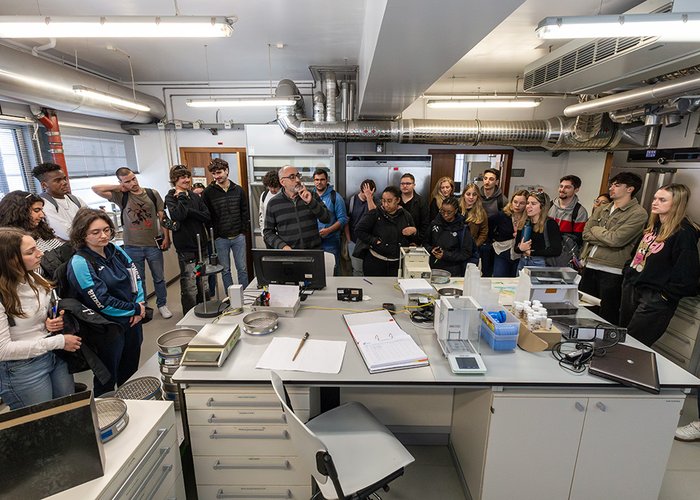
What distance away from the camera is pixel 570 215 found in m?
3.58

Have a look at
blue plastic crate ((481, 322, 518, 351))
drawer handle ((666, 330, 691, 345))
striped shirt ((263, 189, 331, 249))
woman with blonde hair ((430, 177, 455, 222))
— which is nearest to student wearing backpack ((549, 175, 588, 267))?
drawer handle ((666, 330, 691, 345))

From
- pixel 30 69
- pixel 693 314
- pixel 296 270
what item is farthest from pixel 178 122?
pixel 693 314

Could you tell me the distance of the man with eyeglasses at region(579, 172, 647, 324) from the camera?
9.32ft

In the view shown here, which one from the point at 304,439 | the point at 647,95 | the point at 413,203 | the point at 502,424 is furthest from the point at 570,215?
the point at 304,439

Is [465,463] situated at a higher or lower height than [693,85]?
lower

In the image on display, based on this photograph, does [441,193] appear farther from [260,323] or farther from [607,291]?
[260,323]

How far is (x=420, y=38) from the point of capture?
192 cm

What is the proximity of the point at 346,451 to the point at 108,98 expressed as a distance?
4.28 meters

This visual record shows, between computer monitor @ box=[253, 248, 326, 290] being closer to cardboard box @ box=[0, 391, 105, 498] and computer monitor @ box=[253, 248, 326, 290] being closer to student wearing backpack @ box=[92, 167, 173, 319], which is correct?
cardboard box @ box=[0, 391, 105, 498]

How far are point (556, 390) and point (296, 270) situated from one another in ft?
5.19

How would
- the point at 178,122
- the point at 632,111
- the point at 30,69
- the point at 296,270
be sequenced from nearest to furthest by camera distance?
the point at 296,270, the point at 30,69, the point at 632,111, the point at 178,122

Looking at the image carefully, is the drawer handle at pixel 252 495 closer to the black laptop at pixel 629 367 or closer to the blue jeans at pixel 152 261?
the black laptop at pixel 629 367

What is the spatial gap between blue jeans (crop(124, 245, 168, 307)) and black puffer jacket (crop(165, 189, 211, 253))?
31 centimetres

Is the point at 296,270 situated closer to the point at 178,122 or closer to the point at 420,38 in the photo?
the point at 420,38
